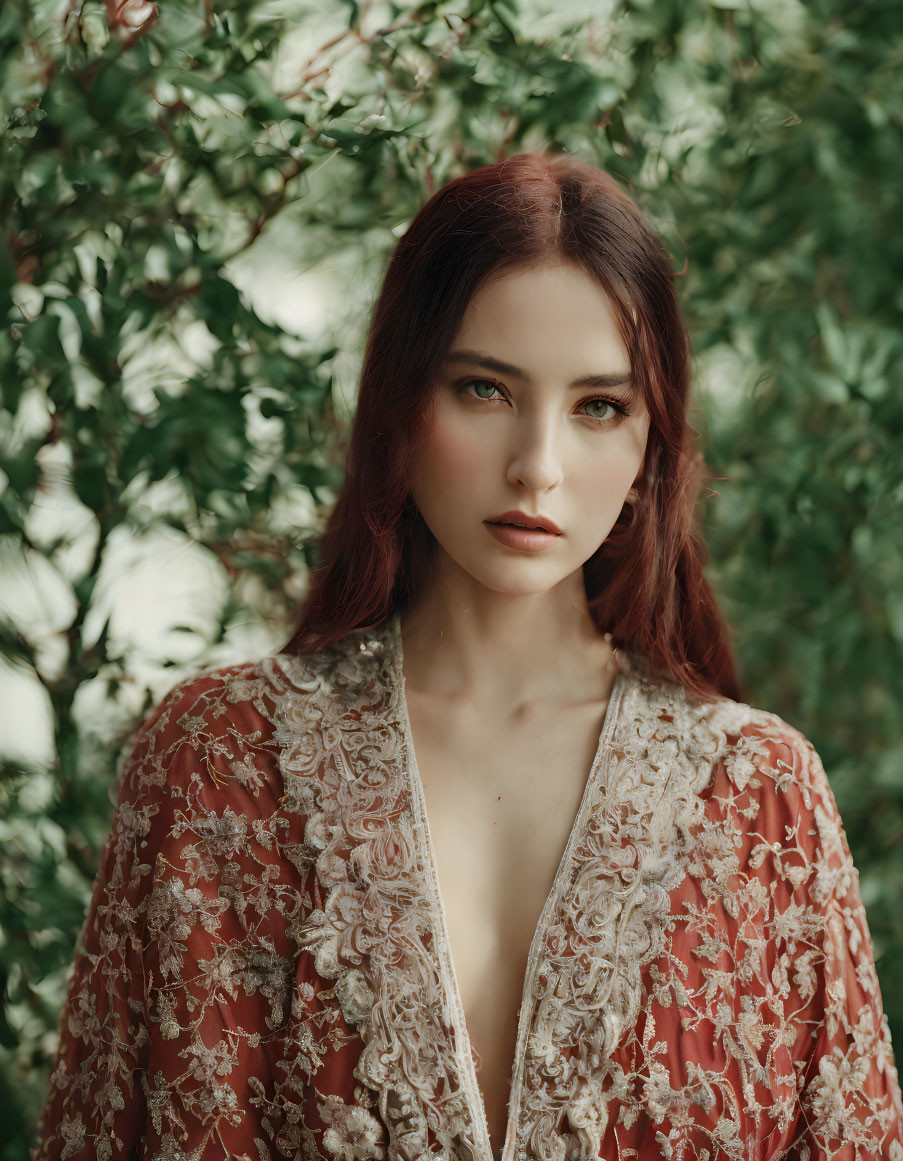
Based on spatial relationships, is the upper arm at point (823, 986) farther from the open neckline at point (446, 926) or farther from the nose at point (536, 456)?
the nose at point (536, 456)

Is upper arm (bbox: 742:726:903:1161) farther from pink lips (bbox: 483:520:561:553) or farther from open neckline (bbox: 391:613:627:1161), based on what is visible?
pink lips (bbox: 483:520:561:553)

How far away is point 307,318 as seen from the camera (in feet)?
6.51

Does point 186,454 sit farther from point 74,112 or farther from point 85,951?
point 85,951

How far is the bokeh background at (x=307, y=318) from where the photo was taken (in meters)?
1.75

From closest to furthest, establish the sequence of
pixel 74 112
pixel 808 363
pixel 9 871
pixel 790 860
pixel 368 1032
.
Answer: pixel 368 1032, pixel 790 860, pixel 74 112, pixel 9 871, pixel 808 363

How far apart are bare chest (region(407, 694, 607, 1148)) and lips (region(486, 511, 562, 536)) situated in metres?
0.27

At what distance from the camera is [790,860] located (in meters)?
1.42

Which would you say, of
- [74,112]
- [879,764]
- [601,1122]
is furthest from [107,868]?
[879,764]

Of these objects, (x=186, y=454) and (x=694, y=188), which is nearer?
(x=186, y=454)

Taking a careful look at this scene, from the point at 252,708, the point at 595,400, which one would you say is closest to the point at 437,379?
the point at 595,400

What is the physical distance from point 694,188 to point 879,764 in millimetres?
955

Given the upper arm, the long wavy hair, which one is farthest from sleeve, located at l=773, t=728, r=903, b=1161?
the long wavy hair

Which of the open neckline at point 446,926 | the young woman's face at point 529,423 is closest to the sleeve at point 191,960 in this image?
the open neckline at point 446,926

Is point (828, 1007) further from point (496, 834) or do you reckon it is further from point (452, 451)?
point (452, 451)
